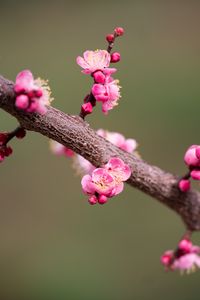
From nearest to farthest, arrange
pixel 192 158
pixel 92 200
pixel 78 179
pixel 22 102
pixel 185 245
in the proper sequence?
1. pixel 22 102
2. pixel 92 200
3. pixel 192 158
4. pixel 185 245
5. pixel 78 179

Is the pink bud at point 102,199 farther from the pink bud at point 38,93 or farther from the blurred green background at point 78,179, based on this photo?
the blurred green background at point 78,179

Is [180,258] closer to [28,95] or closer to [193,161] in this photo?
[193,161]

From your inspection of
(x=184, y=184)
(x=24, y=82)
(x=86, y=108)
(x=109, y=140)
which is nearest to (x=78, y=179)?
(x=109, y=140)

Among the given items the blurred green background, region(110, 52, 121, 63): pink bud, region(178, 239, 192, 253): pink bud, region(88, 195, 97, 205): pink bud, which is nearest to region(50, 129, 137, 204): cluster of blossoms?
region(88, 195, 97, 205): pink bud

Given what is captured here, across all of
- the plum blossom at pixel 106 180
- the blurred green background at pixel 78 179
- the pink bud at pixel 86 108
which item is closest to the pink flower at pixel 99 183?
the plum blossom at pixel 106 180

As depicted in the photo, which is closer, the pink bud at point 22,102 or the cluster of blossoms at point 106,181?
the pink bud at point 22,102

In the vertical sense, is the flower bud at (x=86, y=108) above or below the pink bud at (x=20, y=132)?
above

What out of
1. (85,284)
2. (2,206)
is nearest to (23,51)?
(2,206)
